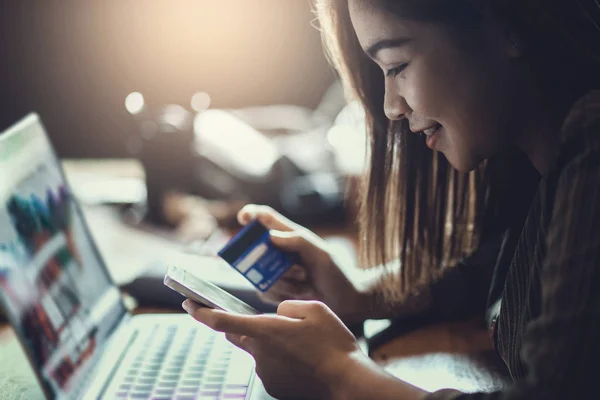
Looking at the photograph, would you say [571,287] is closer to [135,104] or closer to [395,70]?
[395,70]

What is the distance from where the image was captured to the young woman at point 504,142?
52 centimetres

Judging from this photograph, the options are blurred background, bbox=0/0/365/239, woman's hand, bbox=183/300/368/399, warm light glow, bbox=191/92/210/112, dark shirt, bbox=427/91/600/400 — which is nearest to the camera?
dark shirt, bbox=427/91/600/400

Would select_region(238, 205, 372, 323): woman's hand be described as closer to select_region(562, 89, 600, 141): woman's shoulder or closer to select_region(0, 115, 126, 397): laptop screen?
select_region(0, 115, 126, 397): laptop screen

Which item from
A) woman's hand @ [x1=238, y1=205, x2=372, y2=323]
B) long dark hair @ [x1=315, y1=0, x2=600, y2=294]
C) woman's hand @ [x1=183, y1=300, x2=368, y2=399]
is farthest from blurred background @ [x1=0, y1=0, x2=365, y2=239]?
woman's hand @ [x1=183, y1=300, x2=368, y2=399]

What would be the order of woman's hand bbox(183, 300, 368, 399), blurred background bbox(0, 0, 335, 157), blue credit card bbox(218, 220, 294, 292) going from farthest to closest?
blurred background bbox(0, 0, 335, 157) → blue credit card bbox(218, 220, 294, 292) → woman's hand bbox(183, 300, 368, 399)

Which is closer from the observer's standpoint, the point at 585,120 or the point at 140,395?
the point at 585,120

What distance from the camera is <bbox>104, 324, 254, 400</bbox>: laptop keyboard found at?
30.6 inches

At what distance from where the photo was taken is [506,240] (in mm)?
931

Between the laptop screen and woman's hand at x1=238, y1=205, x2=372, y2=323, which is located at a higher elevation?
the laptop screen

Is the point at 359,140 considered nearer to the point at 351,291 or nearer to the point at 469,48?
the point at 351,291

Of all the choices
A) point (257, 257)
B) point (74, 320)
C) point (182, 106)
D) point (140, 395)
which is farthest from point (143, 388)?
point (182, 106)

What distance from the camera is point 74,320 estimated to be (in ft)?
2.77

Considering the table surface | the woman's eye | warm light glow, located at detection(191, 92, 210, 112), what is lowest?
the table surface

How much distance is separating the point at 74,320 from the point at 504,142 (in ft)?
1.91
